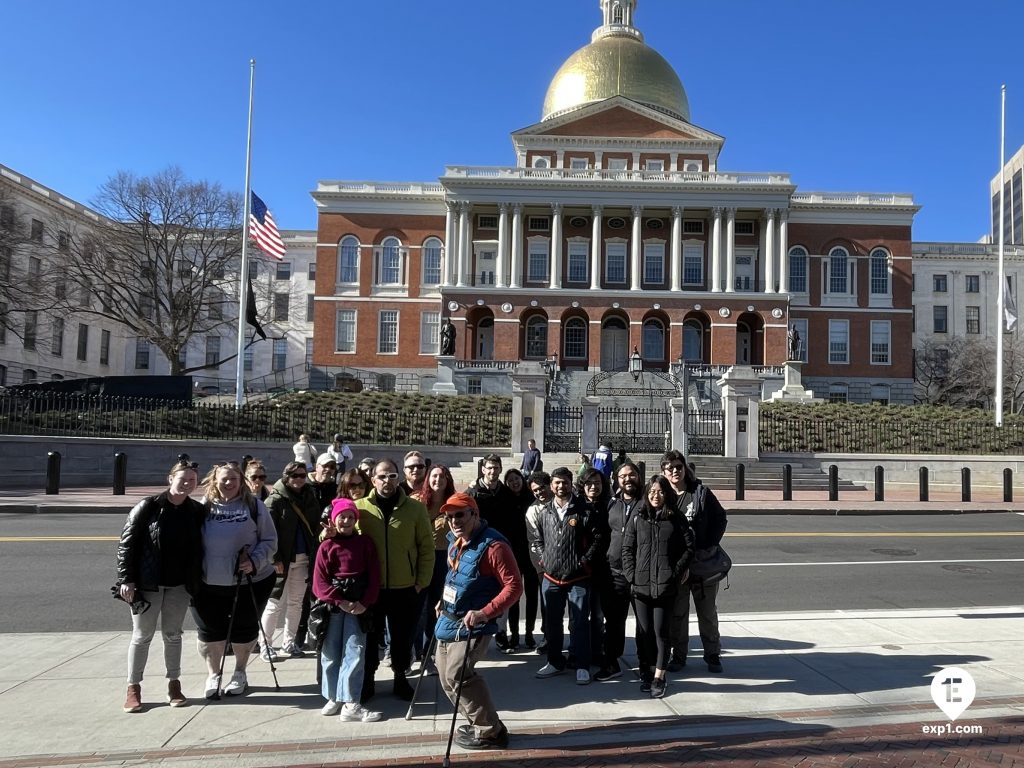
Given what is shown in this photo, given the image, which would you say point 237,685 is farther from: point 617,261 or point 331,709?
point 617,261

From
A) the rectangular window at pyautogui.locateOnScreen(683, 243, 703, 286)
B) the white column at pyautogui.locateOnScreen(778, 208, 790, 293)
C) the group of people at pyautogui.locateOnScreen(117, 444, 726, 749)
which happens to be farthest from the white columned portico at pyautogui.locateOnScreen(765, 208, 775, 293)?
the group of people at pyautogui.locateOnScreen(117, 444, 726, 749)

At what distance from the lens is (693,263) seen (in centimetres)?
5341

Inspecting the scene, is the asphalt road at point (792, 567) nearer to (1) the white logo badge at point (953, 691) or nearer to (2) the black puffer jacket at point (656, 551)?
(1) the white logo badge at point (953, 691)

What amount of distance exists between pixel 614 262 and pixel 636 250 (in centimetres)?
303

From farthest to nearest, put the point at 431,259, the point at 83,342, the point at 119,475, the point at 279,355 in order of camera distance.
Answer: the point at 279,355
the point at 83,342
the point at 431,259
the point at 119,475

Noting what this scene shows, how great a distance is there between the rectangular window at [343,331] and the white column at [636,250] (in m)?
19.4

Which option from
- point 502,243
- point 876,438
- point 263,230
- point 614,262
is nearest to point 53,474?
point 263,230

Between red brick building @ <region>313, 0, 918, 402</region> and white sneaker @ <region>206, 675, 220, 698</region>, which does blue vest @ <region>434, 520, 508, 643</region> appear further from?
red brick building @ <region>313, 0, 918, 402</region>

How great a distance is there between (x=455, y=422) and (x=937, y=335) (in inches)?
2252

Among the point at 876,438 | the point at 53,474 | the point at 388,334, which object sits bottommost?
the point at 53,474

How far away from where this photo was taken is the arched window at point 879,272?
179 ft

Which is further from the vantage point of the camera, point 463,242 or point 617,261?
point 617,261

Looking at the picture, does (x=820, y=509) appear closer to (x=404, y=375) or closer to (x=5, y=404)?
(x=5, y=404)

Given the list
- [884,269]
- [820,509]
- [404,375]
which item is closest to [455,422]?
[820,509]
